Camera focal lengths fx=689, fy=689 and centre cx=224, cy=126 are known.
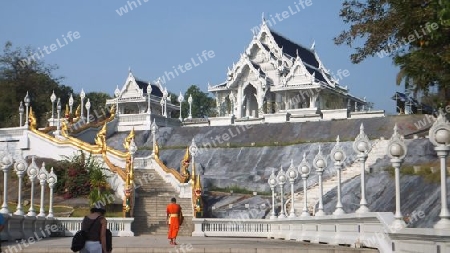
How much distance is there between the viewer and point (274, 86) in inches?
2336

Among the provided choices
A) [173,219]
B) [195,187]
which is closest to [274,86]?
[195,187]

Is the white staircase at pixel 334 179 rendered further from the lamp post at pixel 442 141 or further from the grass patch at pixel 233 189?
the lamp post at pixel 442 141

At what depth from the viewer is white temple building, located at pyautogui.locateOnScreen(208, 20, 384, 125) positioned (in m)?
58.4

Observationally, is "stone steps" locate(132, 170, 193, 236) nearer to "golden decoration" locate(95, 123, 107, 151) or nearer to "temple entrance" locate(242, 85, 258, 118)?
"golden decoration" locate(95, 123, 107, 151)

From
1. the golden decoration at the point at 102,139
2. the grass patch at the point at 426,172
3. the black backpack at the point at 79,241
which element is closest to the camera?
the black backpack at the point at 79,241

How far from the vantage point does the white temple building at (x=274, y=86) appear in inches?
2298

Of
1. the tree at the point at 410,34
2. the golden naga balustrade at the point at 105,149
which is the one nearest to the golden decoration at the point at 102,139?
the golden naga balustrade at the point at 105,149

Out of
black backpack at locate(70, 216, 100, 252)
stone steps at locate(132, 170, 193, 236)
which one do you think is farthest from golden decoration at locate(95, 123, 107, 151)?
black backpack at locate(70, 216, 100, 252)

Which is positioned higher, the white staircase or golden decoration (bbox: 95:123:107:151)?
golden decoration (bbox: 95:123:107:151)

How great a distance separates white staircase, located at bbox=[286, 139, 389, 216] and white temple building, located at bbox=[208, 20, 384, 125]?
47.6 ft

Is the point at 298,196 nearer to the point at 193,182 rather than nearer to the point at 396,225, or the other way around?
the point at 193,182

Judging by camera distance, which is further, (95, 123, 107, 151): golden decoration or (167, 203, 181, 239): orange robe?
(95, 123, 107, 151): golden decoration

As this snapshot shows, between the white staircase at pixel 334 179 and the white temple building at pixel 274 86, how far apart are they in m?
14.5

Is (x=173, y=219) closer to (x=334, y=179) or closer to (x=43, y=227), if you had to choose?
(x=43, y=227)
